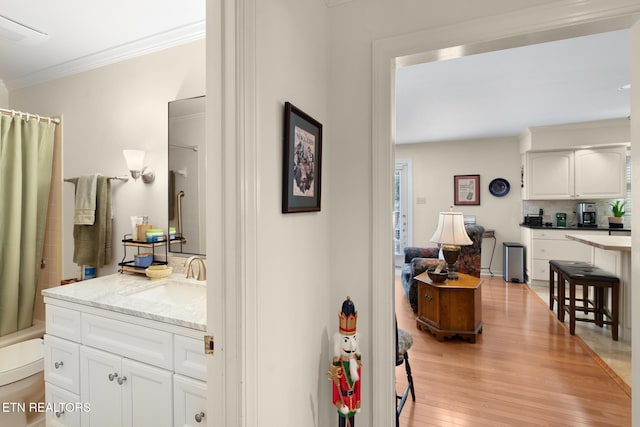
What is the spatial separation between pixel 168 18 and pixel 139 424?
2177 millimetres

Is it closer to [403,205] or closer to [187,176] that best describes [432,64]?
[187,176]

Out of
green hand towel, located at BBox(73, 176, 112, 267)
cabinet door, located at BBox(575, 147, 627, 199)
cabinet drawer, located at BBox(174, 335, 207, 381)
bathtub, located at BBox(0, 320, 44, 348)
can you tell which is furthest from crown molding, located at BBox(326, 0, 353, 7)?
cabinet door, located at BBox(575, 147, 627, 199)

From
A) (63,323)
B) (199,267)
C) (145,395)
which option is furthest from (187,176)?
(145,395)

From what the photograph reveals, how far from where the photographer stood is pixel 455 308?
3.04 metres

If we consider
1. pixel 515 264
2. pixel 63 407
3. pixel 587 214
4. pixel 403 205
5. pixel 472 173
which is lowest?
pixel 63 407

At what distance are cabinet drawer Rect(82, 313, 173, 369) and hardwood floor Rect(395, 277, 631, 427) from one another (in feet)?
4.96

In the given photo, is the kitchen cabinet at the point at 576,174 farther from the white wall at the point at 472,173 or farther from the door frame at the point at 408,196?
the door frame at the point at 408,196

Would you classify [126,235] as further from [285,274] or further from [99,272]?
[285,274]

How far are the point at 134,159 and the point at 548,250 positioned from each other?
5828 mm

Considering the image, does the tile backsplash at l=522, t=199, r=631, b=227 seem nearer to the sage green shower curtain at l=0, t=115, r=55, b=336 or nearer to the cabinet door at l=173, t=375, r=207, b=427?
the cabinet door at l=173, t=375, r=207, b=427

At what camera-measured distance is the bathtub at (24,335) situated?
2307 mm

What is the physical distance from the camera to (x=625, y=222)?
500 centimetres

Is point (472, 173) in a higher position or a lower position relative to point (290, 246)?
higher

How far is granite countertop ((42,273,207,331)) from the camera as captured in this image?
1327 millimetres
